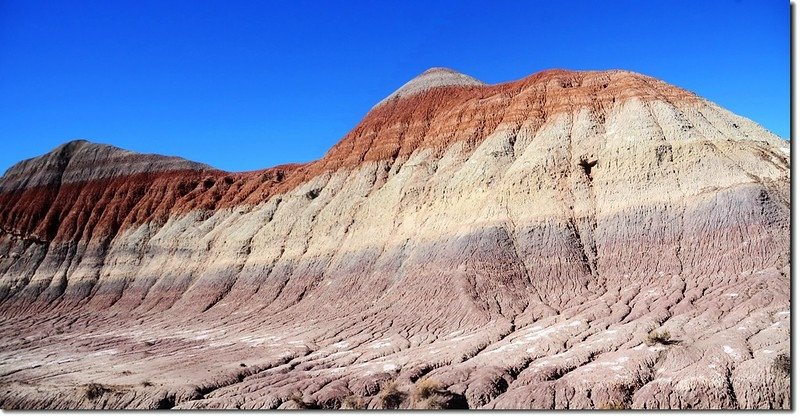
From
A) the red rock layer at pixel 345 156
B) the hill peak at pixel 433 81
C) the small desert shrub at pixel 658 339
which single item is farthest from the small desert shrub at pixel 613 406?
the hill peak at pixel 433 81

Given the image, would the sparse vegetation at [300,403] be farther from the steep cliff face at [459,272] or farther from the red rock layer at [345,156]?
the red rock layer at [345,156]

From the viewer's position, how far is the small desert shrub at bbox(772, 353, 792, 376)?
13.9 m

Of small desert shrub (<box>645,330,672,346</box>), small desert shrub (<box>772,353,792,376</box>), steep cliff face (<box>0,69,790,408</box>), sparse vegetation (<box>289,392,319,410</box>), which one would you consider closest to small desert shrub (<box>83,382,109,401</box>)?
steep cliff face (<box>0,69,790,408</box>)

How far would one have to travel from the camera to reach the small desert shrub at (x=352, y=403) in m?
17.6

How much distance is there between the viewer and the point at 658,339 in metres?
19.3

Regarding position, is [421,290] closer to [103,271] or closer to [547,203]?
[547,203]

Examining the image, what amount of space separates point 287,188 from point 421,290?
84.6 feet

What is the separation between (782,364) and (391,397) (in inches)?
386

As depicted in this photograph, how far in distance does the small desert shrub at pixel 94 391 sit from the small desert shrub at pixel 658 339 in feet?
55.3

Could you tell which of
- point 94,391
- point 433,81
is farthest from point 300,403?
point 433,81

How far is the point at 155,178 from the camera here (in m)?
68.1

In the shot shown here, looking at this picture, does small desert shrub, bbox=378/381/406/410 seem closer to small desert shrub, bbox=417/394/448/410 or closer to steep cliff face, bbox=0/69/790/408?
steep cliff face, bbox=0/69/790/408

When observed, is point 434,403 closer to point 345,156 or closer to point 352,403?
point 352,403

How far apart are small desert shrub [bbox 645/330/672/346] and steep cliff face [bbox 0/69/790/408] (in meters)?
0.07
